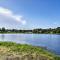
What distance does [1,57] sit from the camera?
12516mm

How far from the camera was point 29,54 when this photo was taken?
12734 millimetres

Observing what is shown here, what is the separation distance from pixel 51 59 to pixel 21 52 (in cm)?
241

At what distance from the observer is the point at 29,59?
1213 centimetres

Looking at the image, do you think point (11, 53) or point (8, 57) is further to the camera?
point (11, 53)

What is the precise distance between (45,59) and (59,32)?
135 m

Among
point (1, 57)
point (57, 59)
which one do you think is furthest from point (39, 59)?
point (1, 57)

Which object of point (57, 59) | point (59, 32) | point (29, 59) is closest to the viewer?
point (29, 59)

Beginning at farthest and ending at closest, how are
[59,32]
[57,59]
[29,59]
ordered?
[59,32] < [57,59] < [29,59]

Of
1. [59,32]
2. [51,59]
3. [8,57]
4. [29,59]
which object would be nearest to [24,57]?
[29,59]

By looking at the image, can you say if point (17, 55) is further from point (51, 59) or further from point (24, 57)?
point (51, 59)

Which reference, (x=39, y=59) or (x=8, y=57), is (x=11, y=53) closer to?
(x=8, y=57)

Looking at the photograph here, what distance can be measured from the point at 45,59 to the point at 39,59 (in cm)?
48

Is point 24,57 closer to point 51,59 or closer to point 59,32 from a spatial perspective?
point 51,59

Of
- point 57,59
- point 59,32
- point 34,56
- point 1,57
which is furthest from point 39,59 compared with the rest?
point 59,32
